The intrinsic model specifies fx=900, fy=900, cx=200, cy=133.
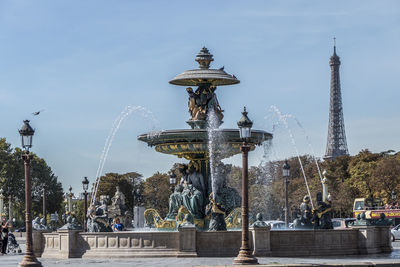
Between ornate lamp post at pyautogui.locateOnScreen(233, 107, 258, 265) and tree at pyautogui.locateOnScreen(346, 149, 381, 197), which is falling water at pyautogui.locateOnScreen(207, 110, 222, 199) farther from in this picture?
tree at pyautogui.locateOnScreen(346, 149, 381, 197)

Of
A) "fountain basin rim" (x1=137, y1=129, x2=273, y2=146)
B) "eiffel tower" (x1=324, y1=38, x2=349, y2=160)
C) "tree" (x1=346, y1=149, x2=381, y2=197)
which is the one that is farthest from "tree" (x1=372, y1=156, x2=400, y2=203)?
"eiffel tower" (x1=324, y1=38, x2=349, y2=160)

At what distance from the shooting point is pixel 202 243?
2731 centimetres

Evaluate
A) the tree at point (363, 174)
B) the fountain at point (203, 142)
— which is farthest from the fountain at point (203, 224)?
the tree at point (363, 174)

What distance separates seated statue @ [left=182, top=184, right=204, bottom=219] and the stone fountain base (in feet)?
16.4

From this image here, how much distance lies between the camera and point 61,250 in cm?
2895

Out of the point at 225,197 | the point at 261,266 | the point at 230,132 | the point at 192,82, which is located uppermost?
the point at 192,82

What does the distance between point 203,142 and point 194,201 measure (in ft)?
7.13

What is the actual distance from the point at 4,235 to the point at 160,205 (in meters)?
62.5

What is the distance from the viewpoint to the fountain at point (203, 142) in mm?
32469

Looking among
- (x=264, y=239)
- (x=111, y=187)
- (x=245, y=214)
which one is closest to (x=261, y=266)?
(x=245, y=214)

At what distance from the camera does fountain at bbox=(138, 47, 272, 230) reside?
32469 millimetres

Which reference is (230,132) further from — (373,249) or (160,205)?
(160,205)

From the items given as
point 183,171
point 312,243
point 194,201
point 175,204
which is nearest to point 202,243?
point 312,243

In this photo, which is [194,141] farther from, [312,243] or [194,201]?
[312,243]
